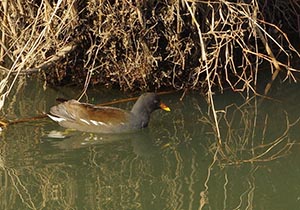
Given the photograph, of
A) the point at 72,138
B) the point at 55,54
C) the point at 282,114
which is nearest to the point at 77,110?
the point at 72,138

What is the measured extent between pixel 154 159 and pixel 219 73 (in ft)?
4.48

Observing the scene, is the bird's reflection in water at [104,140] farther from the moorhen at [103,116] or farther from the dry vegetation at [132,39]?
the dry vegetation at [132,39]

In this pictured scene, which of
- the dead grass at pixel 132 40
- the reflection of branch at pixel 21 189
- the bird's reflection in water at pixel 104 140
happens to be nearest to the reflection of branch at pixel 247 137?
the dead grass at pixel 132 40

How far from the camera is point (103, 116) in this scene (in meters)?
5.37

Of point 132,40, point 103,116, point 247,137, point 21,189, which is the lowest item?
point 247,137

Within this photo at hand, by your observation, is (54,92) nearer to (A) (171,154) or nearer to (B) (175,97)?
(B) (175,97)

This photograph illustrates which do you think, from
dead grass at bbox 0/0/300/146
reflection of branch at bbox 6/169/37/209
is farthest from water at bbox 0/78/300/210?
dead grass at bbox 0/0/300/146

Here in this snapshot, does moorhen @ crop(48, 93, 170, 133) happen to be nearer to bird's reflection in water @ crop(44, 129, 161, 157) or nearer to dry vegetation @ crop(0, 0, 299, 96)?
bird's reflection in water @ crop(44, 129, 161, 157)

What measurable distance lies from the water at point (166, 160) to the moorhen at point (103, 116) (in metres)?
0.06

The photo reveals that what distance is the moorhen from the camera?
17.6ft

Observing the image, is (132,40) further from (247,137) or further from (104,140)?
(247,137)

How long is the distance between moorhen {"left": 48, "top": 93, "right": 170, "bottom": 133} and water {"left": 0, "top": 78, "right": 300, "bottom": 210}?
60mm

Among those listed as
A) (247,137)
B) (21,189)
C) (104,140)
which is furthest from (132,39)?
(21,189)

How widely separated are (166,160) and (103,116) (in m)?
0.67
